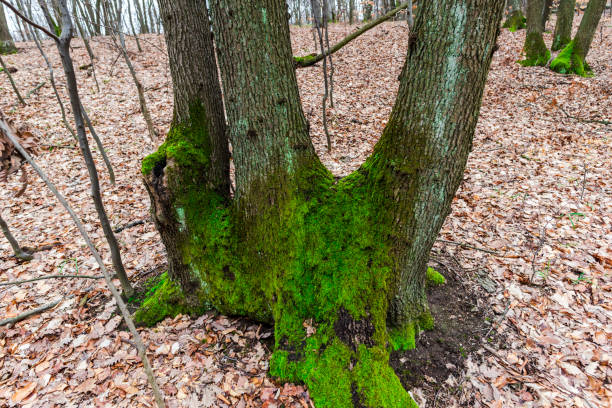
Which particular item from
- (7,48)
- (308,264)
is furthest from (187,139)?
(7,48)

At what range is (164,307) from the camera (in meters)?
3.16

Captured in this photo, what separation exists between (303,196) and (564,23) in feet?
44.7

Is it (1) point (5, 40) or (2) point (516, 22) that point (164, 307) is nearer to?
(1) point (5, 40)

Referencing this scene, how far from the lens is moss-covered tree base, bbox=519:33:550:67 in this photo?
10.4 m

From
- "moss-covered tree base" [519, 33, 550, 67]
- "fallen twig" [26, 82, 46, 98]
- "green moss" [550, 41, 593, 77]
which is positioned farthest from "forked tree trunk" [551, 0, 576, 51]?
"fallen twig" [26, 82, 46, 98]

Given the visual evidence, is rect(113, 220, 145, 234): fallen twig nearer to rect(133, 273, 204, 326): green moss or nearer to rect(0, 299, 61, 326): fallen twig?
rect(0, 299, 61, 326): fallen twig

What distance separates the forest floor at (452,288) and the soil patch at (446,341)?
0.06ft

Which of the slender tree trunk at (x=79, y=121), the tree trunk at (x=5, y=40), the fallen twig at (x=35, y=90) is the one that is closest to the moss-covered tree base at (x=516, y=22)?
the slender tree trunk at (x=79, y=121)

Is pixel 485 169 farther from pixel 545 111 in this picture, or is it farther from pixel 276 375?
pixel 276 375

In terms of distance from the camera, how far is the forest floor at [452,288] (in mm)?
2500

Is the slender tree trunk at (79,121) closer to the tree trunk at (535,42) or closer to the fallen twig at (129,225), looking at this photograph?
the fallen twig at (129,225)

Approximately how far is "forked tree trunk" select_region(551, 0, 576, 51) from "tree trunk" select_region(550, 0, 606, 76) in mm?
1230

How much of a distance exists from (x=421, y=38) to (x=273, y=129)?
4.09 feet

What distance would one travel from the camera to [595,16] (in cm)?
886
